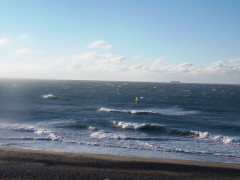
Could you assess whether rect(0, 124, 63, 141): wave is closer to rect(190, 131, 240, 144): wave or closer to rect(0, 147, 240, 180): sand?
rect(0, 147, 240, 180): sand

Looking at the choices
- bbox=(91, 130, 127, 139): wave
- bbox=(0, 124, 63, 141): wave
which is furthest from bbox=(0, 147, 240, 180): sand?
bbox=(91, 130, 127, 139): wave

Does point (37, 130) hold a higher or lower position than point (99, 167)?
lower

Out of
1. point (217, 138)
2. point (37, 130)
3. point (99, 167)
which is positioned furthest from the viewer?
point (37, 130)

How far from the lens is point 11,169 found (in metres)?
12.2

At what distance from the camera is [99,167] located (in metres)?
13.3

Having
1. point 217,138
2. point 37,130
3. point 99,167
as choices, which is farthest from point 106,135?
point 217,138

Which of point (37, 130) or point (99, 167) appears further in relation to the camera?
point (37, 130)

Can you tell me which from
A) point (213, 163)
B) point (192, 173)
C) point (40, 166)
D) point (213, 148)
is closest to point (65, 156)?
point (40, 166)

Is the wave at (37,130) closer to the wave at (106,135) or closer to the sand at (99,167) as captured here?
the wave at (106,135)

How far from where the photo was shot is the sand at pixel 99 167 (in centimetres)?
1179

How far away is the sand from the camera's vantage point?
464 inches

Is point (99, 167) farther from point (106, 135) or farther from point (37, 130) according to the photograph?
point (37, 130)

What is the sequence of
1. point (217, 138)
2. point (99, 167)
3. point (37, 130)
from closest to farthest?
point (99, 167) < point (217, 138) < point (37, 130)

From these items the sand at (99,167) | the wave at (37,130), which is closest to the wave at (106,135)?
the wave at (37,130)
